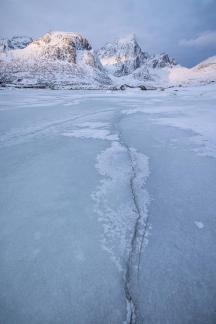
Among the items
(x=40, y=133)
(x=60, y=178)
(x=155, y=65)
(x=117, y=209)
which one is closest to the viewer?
(x=117, y=209)

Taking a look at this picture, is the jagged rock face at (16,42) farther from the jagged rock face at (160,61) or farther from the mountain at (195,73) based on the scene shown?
the jagged rock face at (160,61)

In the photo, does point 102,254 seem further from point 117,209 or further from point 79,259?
point 117,209

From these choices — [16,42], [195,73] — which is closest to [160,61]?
[195,73]

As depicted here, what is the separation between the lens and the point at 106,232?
62.1 inches

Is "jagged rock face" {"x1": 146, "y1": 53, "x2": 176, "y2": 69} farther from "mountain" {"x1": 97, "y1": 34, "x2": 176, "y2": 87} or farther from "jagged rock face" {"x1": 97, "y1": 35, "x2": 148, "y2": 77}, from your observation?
"jagged rock face" {"x1": 97, "y1": 35, "x2": 148, "y2": 77}

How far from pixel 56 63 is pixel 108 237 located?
7906 cm

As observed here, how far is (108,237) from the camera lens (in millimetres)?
1534

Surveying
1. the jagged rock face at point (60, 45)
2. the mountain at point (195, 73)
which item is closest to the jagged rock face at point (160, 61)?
the mountain at point (195, 73)

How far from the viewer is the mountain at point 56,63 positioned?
207 feet

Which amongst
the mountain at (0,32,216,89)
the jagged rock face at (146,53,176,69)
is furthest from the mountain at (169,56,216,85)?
the jagged rock face at (146,53,176,69)

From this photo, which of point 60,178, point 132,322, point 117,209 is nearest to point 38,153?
point 60,178

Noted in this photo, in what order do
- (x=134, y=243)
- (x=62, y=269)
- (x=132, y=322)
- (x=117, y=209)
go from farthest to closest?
1. (x=117, y=209)
2. (x=134, y=243)
3. (x=62, y=269)
4. (x=132, y=322)

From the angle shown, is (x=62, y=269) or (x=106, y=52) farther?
(x=106, y=52)

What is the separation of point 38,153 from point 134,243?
2.05 m
